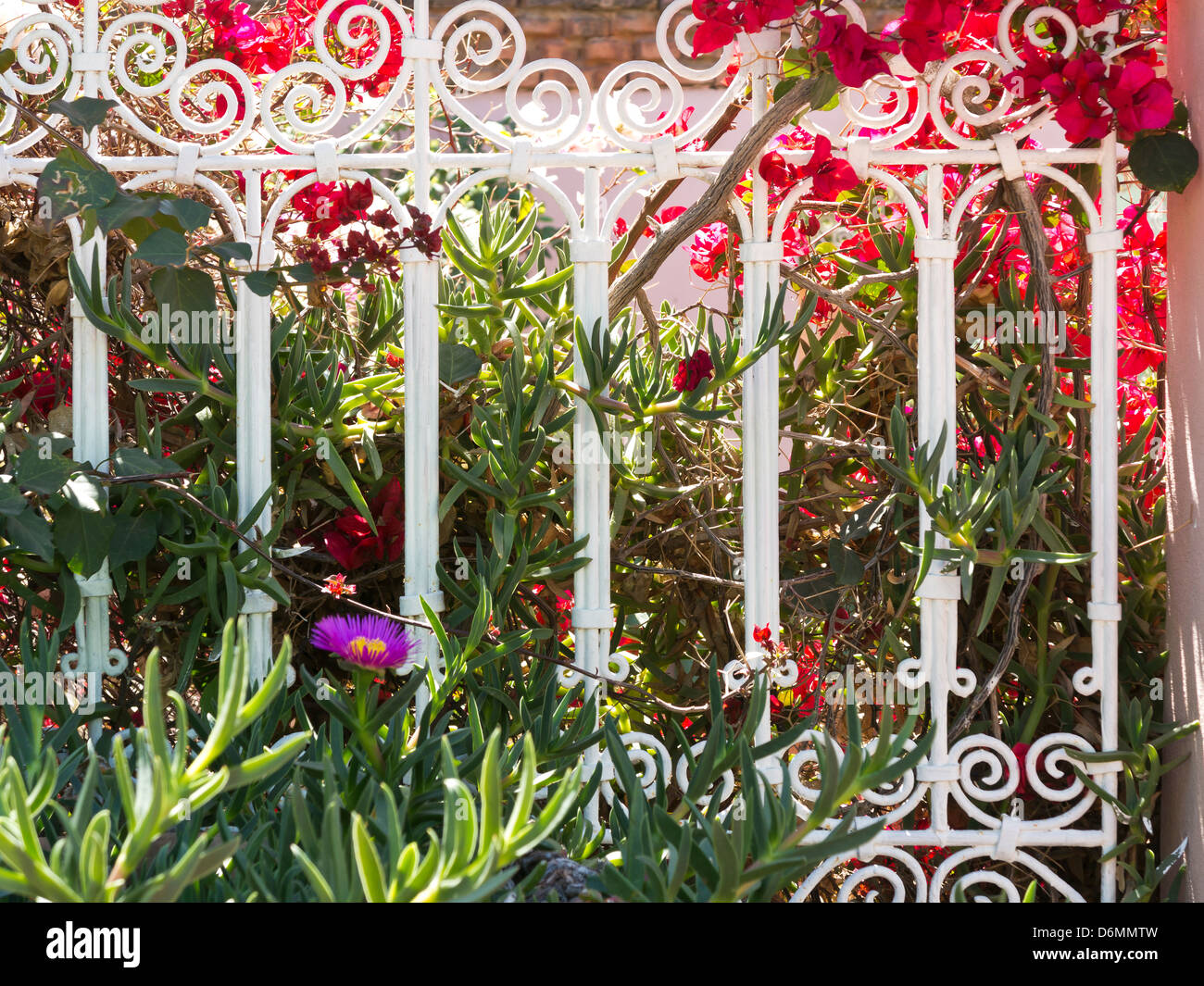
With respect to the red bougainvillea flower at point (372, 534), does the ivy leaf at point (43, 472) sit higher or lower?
higher

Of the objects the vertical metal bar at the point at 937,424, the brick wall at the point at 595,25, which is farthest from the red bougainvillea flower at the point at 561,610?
the brick wall at the point at 595,25

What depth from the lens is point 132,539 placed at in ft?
5.15

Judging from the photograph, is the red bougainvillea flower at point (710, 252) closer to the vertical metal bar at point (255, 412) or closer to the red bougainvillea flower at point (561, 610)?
the red bougainvillea flower at point (561, 610)

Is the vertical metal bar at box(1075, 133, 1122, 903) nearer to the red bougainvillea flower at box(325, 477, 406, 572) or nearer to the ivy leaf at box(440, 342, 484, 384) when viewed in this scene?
the ivy leaf at box(440, 342, 484, 384)

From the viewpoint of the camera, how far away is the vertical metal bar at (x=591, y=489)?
1.62 m

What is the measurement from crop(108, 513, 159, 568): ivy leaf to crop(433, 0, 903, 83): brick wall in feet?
10.9

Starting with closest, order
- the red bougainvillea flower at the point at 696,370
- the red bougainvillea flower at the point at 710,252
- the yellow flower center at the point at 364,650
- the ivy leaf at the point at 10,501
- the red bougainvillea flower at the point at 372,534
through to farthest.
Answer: the yellow flower center at the point at 364,650
the ivy leaf at the point at 10,501
the red bougainvillea flower at the point at 696,370
the red bougainvillea flower at the point at 372,534
the red bougainvillea flower at the point at 710,252

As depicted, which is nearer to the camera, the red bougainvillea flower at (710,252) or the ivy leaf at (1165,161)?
the ivy leaf at (1165,161)

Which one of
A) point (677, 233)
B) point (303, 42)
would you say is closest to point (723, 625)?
point (677, 233)

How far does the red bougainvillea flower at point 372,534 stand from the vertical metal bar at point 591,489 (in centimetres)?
28

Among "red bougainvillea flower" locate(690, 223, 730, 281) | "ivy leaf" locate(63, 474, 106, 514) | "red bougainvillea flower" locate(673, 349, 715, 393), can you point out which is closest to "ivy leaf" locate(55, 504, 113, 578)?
"ivy leaf" locate(63, 474, 106, 514)

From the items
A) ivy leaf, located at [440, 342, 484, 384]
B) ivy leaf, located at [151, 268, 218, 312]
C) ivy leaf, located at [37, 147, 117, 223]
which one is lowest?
ivy leaf, located at [440, 342, 484, 384]

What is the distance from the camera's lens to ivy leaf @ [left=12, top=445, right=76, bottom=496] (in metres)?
1.50

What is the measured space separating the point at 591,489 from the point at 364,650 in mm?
519
